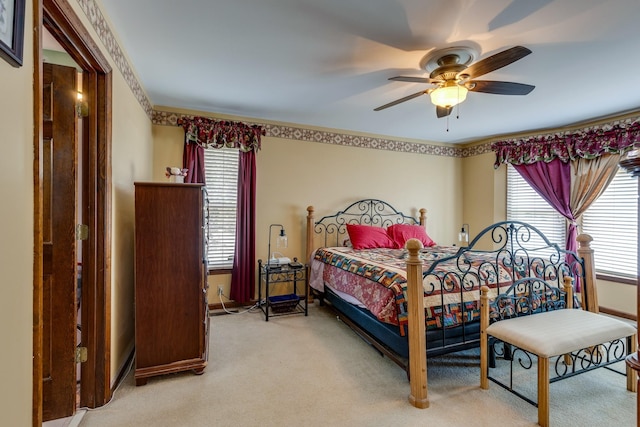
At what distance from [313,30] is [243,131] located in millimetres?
2055

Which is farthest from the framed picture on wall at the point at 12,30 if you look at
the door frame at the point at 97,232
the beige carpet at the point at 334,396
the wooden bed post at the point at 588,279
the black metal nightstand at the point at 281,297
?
the wooden bed post at the point at 588,279

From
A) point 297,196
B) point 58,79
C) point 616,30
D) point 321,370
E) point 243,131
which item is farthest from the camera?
point 297,196

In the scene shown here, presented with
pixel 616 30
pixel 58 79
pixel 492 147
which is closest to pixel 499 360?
pixel 616 30

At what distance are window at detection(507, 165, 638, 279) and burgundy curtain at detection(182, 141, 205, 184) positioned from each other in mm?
4862

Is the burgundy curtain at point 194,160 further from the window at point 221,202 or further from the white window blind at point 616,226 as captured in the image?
the white window blind at point 616,226

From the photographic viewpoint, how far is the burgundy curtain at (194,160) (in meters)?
3.63

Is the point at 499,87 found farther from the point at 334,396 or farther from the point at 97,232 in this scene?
the point at 97,232

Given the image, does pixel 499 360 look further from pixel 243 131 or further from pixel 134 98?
pixel 134 98

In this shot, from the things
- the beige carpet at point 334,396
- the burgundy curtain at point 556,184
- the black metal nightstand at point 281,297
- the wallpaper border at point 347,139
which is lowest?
the beige carpet at point 334,396

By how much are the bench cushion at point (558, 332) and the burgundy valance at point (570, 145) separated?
8.47 feet

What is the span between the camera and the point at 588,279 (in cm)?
257

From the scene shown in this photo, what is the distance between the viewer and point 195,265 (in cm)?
233

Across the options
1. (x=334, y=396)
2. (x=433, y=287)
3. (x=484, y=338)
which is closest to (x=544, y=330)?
(x=484, y=338)

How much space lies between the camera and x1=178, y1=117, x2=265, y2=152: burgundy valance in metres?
3.64
